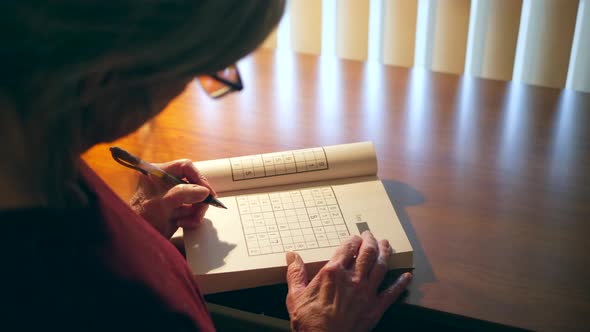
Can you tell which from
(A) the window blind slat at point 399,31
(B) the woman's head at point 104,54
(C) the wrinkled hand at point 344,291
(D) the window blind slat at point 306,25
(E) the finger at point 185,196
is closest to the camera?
(B) the woman's head at point 104,54

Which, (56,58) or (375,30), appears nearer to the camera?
(56,58)

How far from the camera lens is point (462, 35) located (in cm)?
183

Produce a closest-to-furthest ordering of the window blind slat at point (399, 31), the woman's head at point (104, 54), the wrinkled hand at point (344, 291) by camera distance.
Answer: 1. the woman's head at point (104, 54)
2. the wrinkled hand at point (344, 291)
3. the window blind slat at point (399, 31)

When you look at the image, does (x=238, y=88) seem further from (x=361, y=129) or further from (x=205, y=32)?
(x=361, y=129)

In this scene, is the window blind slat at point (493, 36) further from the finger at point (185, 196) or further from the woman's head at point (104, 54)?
the woman's head at point (104, 54)

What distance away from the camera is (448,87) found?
4.83 ft

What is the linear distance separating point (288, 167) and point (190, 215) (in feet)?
0.63

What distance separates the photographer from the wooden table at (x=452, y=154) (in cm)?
89

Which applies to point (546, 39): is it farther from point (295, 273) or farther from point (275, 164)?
point (295, 273)

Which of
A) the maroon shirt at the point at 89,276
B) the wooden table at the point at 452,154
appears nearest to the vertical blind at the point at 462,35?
the wooden table at the point at 452,154

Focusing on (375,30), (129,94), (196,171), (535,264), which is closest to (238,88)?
(129,94)

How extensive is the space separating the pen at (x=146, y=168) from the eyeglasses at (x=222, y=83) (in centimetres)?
35

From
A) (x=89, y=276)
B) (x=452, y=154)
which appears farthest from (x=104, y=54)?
(x=452, y=154)

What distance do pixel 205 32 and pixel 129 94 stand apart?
0.34 feet
